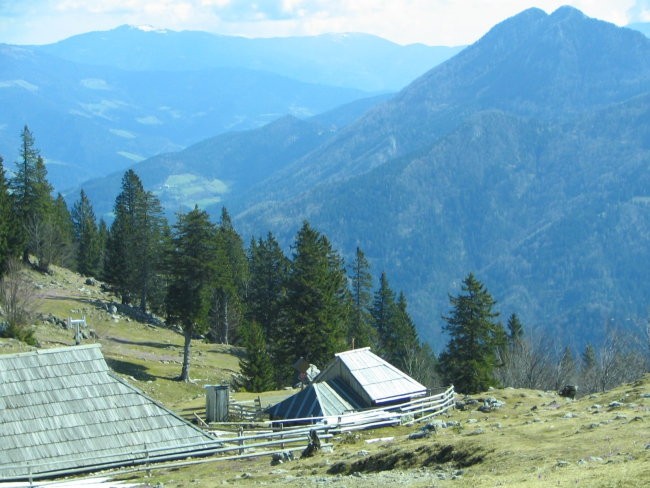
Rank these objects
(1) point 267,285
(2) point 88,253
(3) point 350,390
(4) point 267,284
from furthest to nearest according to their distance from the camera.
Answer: (2) point 88,253
(4) point 267,284
(1) point 267,285
(3) point 350,390

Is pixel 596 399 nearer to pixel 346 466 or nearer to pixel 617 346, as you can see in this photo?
pixel 346 466

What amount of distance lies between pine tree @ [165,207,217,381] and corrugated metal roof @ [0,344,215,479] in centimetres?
3580

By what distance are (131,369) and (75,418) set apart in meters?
35.6

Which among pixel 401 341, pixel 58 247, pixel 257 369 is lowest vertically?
pixel 257 369

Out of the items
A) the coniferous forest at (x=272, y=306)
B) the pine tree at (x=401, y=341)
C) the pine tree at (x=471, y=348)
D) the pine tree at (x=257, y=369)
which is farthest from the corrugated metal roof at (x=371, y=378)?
the pine tree at (x=401, y=341)

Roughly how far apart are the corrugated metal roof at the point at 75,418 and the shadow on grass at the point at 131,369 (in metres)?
32.3

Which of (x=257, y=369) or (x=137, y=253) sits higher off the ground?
(x=137, y=253)

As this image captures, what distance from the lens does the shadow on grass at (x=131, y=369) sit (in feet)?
210

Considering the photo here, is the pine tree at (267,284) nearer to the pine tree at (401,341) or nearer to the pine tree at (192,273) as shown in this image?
the pine tree at (401,341)

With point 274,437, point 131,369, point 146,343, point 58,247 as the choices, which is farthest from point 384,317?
point 274,437

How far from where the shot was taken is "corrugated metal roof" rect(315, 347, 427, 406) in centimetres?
4294

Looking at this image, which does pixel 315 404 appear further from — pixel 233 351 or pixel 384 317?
pixel 384 317

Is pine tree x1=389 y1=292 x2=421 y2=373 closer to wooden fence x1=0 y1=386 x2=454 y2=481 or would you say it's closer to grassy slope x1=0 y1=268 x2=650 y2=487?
grassy slope x1=0 y1=268 x2=650 y2=487

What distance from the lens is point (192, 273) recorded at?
68438 mm
